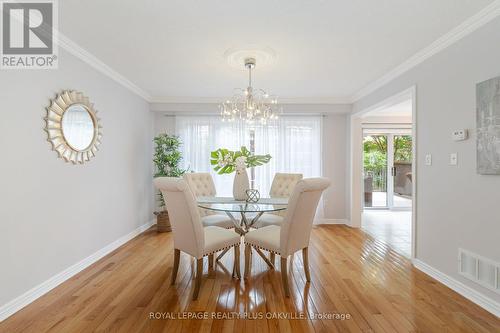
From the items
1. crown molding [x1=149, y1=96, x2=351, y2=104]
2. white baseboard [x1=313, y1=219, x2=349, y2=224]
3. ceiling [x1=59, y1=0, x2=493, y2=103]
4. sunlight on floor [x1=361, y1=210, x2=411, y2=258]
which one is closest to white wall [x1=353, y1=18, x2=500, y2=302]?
ceiling [x1=59, y1=0, x2=493, y2=103]

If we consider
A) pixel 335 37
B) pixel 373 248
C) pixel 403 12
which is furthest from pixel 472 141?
pixel 373 248

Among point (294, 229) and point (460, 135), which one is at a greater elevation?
point (460, 135)

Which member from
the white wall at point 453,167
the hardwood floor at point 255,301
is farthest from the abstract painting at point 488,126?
the hardwood floor at point 255,301

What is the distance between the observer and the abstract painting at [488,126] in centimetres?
194

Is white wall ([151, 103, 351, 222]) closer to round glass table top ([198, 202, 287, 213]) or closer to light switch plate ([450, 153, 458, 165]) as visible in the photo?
light switch plate ([450, 153, 458, 165])

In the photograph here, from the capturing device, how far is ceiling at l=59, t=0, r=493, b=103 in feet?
6.44

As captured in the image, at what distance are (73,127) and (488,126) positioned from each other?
158 inches

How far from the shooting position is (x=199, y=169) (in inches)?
193

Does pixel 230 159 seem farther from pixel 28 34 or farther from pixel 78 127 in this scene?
pixel 28 34

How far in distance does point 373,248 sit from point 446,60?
2.55 meters

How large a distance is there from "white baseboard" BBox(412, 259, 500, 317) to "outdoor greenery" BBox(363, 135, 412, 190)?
160 inches

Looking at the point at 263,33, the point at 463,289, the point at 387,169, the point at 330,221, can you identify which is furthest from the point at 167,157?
the point at 387,169

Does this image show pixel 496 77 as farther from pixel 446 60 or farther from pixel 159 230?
pixel 159 230

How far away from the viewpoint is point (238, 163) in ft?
9.42
